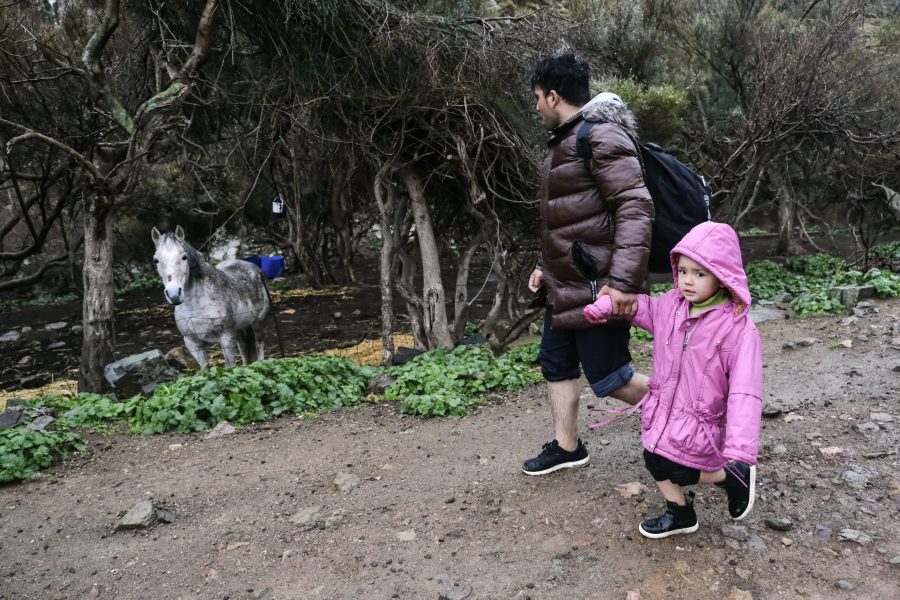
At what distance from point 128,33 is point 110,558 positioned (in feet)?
23.9

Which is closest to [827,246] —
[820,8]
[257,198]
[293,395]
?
[820,8]

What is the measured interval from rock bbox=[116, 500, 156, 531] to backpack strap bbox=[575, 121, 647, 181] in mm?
2902

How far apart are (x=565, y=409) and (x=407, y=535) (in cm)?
102

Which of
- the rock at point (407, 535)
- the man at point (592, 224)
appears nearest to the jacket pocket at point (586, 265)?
the man at point (592, 224)

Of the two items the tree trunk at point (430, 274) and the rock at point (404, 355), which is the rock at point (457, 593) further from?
the tree trunk at point (430, 274)

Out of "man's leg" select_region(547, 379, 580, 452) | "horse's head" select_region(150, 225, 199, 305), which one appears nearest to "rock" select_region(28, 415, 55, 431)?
"horse's head" select_region(150, 225, 199, 305)

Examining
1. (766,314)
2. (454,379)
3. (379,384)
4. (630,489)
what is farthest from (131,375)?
(766,314)

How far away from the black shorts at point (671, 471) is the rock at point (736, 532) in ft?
1.39

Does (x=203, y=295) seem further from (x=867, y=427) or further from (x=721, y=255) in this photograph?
(x=867, y=427)

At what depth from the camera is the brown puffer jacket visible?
2521 mm

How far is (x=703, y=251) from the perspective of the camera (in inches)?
88.0

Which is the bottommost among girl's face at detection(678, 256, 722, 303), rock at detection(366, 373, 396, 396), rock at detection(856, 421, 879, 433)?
rock at detection(366, 373, 396, 396)

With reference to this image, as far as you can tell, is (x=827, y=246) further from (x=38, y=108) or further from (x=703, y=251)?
(x=38, y=108)

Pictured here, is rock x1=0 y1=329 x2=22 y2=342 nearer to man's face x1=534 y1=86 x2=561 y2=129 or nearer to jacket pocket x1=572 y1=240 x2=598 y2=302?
man's face x1=534 y1=86 x2=561 y2=129
